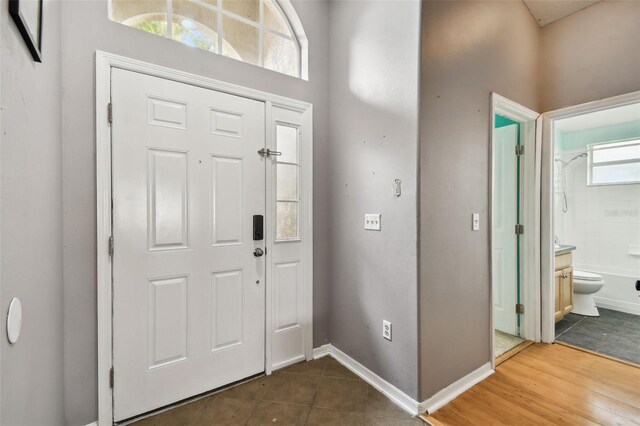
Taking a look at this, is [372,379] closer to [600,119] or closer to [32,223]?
[32,223]

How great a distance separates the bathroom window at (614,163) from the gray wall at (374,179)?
3.63 metres

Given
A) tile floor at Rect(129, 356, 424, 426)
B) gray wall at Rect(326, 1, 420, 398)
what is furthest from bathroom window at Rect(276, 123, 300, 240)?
tile floor at Rect(129, 356, 424, 426)

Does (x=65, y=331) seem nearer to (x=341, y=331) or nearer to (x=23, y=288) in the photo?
(x=23, y=288)

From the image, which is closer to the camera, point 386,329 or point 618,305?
point 386,329

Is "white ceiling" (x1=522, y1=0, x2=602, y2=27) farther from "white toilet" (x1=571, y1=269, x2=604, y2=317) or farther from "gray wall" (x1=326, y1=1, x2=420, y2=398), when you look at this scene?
"white toilet" (x1=571, y1=269, x2=604, y2=317)

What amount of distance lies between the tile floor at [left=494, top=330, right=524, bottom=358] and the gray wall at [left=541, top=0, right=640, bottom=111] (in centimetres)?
210

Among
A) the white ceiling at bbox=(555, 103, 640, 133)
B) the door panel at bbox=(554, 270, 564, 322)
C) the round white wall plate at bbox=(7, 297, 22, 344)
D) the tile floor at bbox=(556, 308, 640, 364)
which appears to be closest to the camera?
the round white wall plate at bbox=(7, 297, 22, 344)

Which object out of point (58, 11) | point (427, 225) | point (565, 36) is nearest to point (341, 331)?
point (427, 225)

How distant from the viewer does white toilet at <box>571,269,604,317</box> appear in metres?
3.19

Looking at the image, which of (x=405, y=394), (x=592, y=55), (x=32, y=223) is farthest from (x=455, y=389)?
(x=592, y=55)

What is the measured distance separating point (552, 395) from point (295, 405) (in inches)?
65.1

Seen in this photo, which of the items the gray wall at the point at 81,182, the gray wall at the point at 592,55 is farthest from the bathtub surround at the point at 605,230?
the gray wall at the point at 81,182

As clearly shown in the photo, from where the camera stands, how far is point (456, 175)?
1.88m

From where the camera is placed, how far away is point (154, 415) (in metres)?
1.66
